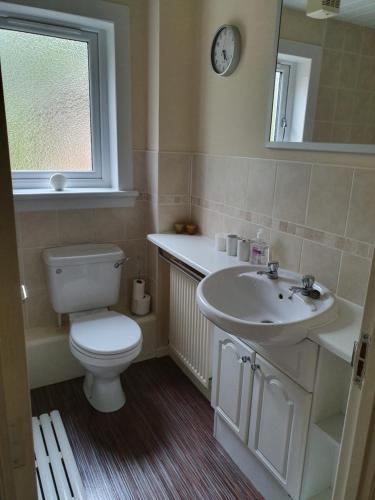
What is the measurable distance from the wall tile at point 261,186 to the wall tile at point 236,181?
0.14 feet

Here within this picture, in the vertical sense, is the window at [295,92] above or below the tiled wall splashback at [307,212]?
above

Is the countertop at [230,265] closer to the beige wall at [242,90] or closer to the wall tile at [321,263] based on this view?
the wall tile at [321,263]

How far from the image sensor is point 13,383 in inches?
22.2

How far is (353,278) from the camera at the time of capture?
4.64 ft

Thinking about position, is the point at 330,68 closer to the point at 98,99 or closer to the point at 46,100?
the point at 98,99

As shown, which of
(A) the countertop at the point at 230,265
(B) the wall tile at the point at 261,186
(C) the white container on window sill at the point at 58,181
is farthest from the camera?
(C) the white container on window sill at the point at 58,181

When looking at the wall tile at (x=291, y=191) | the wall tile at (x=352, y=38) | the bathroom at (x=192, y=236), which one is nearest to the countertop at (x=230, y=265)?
the bathroom at (x=192, y=236)

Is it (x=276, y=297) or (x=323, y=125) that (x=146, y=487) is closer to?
(x=276, y=297)

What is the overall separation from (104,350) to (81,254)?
63cm

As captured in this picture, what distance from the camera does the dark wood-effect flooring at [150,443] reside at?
5.38ft

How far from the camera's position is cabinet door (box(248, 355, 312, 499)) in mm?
1319

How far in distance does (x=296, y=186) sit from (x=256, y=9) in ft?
2.81

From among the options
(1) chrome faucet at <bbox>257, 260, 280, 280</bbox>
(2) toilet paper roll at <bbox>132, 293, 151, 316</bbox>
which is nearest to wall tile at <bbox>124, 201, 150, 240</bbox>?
(2) toilet paper roll at <bbox>132, 293, 151, 316</bbox>

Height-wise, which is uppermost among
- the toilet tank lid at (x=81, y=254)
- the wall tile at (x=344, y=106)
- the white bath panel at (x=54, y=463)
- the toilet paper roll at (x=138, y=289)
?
the wall tile at (x=344, y=106)
